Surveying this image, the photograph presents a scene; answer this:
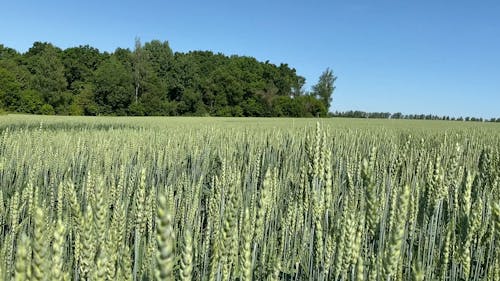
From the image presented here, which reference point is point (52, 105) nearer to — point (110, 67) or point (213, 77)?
point (110, 67)

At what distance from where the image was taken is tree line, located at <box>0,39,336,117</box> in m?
36.9

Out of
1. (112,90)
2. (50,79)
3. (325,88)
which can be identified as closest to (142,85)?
(112,90)

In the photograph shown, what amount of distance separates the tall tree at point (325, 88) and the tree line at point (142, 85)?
15 centimetres

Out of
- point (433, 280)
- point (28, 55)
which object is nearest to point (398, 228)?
point (433, 280)

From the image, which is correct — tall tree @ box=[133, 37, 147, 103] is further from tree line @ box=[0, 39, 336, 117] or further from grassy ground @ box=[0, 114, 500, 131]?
grassy ground @ box=[0, 114, 500, 131]

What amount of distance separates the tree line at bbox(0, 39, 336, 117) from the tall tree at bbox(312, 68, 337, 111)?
0.48 ft

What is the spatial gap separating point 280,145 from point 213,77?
47878 millimetres

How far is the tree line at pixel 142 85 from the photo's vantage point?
36.9 m

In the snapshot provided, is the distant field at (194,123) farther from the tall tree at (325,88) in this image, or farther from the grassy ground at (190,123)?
the tall tree at (325,88)

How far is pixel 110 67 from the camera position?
4212cm

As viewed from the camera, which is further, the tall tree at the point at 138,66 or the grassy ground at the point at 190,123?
the tall tree at the point at 138,66

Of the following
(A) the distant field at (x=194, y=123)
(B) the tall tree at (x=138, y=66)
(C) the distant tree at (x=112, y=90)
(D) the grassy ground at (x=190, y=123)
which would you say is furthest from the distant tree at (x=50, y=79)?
(D) the grassy ground at (x=190, y=123)

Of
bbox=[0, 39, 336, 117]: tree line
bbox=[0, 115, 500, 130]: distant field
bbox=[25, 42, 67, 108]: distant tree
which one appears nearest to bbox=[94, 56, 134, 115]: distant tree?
bbox=[0, 39, 336, 117]: tree line

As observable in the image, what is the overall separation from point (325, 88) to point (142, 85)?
2848 centimetres
